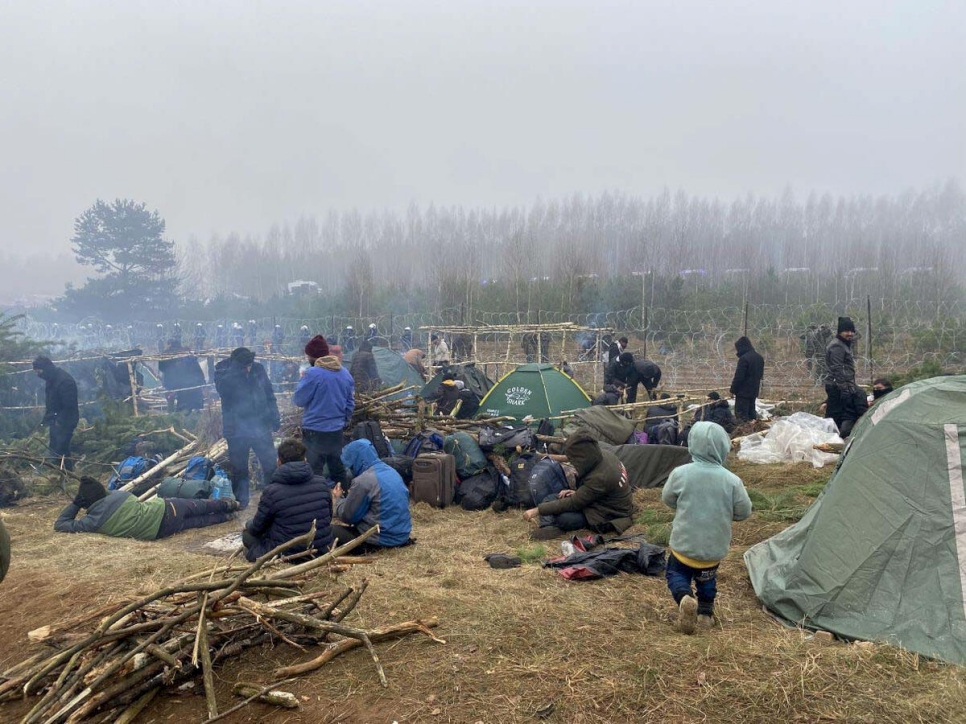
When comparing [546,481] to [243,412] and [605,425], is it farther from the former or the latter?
[243,412]

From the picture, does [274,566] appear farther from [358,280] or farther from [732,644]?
[358,280]

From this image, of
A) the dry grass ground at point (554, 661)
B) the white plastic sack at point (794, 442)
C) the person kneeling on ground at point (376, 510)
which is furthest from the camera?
the white plastic sack at point (794, 442)

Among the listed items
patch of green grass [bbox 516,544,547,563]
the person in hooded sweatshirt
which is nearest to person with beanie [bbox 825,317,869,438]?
patch of green grass [bbox 516,544,547,563]

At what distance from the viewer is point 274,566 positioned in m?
4.57

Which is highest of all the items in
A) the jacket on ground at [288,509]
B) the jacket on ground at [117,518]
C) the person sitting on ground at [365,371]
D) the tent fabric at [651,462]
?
the person sitting on ground at [365,371]

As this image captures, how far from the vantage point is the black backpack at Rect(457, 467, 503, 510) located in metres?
8.26

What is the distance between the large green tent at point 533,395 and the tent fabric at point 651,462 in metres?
2.28

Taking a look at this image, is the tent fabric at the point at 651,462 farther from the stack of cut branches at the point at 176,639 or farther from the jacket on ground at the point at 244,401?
the stack of cut branches at the point at 176,639

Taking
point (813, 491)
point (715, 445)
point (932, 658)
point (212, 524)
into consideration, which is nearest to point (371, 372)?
point (212, 524)

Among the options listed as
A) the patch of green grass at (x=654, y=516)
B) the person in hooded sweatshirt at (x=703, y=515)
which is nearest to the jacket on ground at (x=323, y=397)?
the patch of green grass at (x=654, y=516)

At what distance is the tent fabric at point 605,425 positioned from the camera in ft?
30.5

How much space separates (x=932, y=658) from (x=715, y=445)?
1607 mm

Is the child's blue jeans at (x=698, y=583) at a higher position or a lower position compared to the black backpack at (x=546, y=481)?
higher

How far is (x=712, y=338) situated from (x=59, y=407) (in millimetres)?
18065
